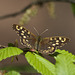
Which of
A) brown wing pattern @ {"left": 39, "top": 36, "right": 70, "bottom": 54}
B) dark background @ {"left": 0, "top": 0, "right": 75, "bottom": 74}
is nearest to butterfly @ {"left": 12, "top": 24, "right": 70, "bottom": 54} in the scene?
brown wing pattern @ {"left": 39, "top": 36, "right": 70, "bottom": 54}

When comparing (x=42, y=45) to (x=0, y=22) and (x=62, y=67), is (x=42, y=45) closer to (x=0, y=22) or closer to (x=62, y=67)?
(x=62, y=67)

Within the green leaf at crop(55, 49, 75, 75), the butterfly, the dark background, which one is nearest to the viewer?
the green leaf at crop(55, 49, 75, 75)

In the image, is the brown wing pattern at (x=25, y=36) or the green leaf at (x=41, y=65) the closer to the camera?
the green leaf at (x=41, y=65)

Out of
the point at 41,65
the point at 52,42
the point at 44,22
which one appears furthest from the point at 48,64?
the point at 44,22

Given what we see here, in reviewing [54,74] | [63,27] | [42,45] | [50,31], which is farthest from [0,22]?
[54,74]

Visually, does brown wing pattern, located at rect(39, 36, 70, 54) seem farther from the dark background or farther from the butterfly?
the dark background

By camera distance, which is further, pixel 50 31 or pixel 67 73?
pixel 50 31

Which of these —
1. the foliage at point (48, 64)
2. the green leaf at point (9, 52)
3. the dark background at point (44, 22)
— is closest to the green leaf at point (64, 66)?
the foliage at point (48, 64)

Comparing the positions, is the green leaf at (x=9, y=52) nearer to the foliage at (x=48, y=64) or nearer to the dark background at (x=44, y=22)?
the foliage at (x=48, y=64)

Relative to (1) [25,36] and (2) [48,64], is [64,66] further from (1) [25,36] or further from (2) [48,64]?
(1) [25,36]
